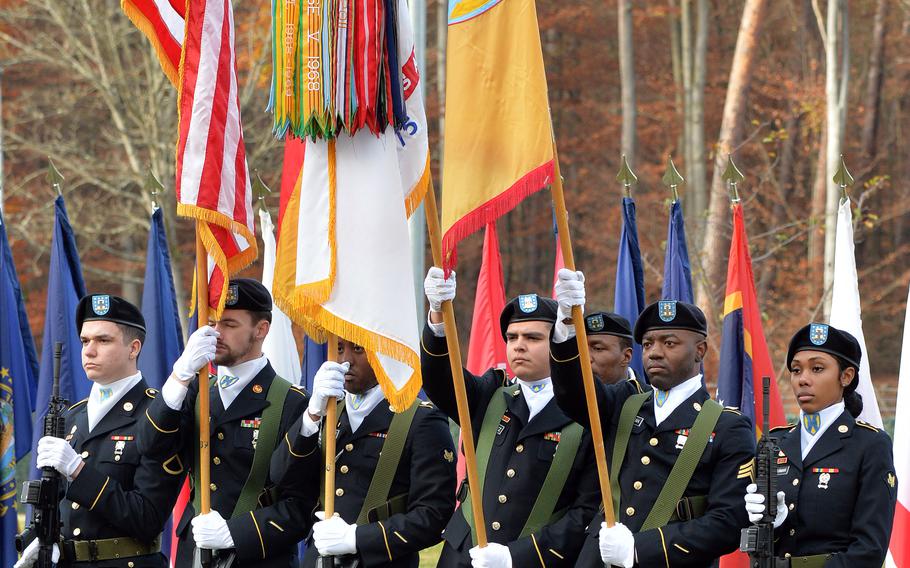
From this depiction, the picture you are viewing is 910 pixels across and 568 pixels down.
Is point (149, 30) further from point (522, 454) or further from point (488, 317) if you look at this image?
point (488, 317)

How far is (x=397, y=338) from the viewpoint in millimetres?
5496

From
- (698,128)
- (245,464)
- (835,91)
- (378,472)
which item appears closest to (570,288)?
(378,472)

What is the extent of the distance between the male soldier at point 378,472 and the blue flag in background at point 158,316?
2987 mm

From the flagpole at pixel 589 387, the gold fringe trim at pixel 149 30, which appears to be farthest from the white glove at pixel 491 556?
the gold fringe trim at pixel 149 30

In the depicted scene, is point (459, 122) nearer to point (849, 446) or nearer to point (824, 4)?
point (849, 446)

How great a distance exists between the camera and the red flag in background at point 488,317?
363 inches

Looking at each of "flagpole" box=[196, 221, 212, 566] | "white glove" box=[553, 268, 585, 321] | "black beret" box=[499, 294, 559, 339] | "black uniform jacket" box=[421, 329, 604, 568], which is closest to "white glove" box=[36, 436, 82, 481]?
"flagpole" box=[196, 221, 212, 566]

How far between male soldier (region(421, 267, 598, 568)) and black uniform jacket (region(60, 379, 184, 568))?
1.24 meters

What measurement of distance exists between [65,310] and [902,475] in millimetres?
5064

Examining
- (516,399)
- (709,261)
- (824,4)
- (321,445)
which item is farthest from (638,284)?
(824,4)

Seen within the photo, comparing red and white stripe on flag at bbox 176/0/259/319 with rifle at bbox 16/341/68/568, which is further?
red and white stripe on flag at bbox 176/0/259/319

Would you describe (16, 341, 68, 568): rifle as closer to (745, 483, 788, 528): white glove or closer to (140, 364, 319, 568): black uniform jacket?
(140, 364, 319, 568): black uniform jacket

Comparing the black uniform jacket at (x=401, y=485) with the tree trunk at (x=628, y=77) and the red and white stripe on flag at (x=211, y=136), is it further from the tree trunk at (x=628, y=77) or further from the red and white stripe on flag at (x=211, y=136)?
the tree trunk at (x=628, y=77)

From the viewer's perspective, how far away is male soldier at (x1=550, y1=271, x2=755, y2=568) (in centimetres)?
524
